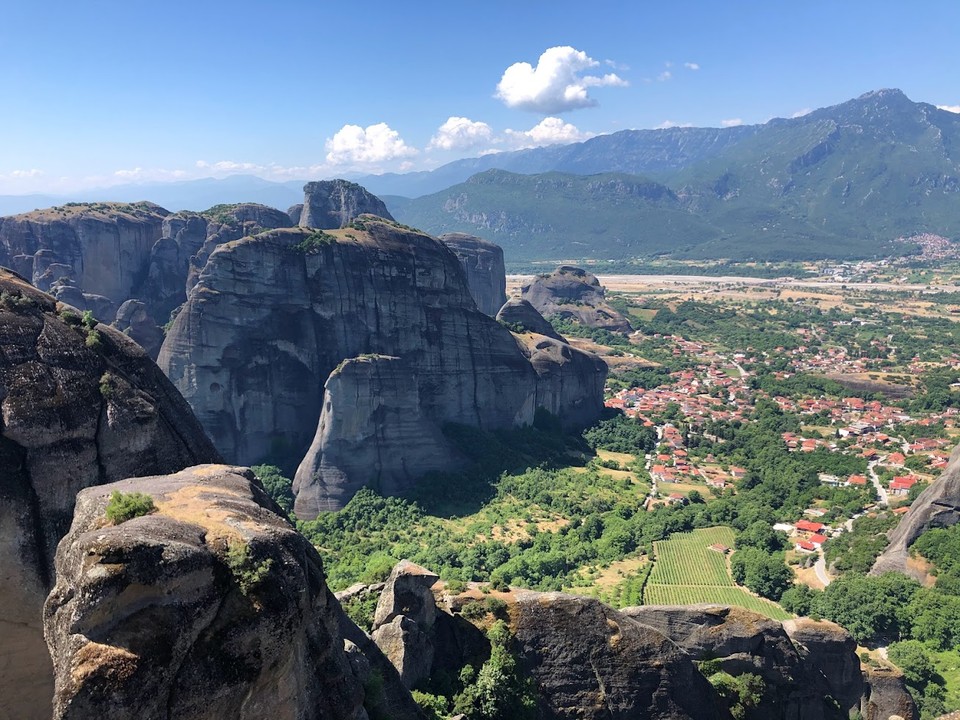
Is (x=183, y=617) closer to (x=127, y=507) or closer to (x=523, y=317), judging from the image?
(x=127, y=507)

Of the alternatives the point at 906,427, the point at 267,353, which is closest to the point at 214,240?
the point at 267,353

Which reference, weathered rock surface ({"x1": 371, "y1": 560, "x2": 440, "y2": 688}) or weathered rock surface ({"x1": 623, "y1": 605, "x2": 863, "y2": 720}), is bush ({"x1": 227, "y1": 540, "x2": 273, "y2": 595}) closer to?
weathered rock surface ({"x1": 371, "y1": 560, "x2": 440, "y2": 688})

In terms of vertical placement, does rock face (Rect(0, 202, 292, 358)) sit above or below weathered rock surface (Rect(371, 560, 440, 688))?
above

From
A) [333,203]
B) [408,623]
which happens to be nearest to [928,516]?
[408,623]

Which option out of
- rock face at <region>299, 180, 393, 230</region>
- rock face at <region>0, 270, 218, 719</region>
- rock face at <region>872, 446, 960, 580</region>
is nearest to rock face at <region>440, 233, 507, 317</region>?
rock face at <region>299, 180, 393, 230</region>

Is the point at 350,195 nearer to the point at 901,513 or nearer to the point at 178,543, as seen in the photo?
the point at 901,513
